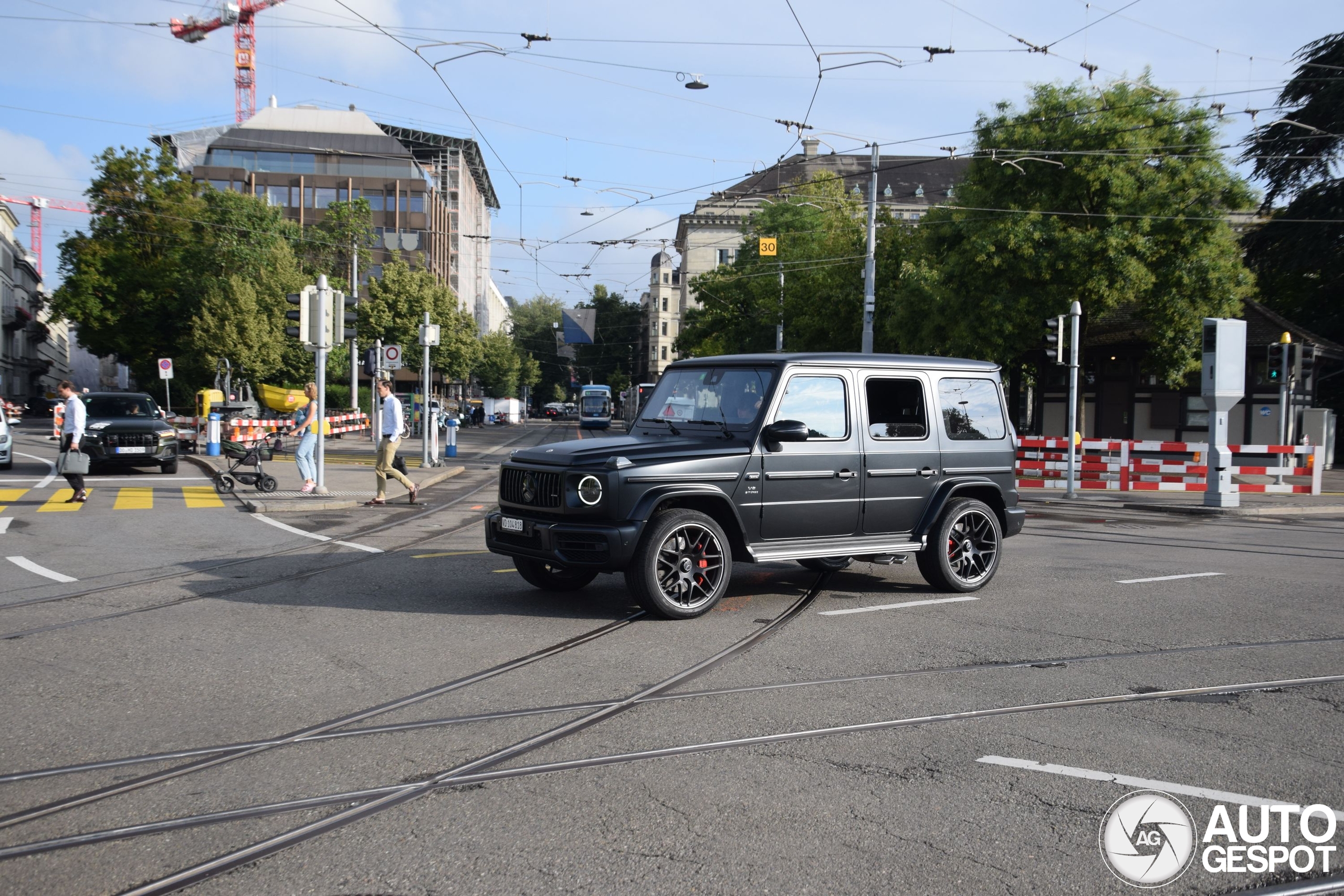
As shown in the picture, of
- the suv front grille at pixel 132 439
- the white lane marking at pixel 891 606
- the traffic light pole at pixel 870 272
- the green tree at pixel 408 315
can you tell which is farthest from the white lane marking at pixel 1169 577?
the green tree at pixel 408 315

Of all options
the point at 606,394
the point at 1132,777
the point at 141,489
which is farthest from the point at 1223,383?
the point at 606,394

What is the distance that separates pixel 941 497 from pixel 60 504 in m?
13.0

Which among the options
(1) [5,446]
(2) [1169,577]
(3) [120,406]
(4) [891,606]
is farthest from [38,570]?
(1) [5,446]

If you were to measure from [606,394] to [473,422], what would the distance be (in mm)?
8929

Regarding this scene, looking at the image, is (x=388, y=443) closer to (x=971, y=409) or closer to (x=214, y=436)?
(x=971, y=409)

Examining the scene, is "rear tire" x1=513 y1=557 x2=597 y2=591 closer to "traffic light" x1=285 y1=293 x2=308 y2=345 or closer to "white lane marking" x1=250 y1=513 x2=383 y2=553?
"white lane marking" x1=250 y1=513 x2=383 y2=553

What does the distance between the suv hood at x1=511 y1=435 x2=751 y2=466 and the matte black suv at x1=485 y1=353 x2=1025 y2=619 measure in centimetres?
2

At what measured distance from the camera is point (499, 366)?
3792 inches

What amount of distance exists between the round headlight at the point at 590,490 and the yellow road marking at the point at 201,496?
1055 centimetres

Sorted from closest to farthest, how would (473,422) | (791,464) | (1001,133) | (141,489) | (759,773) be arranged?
1. (759,773)
2. (791,464)
3. (141,489)
4. (1001,133)
5. (473,422)

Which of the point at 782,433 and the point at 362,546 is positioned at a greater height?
the point at 782,433

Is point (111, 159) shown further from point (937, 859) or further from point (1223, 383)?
point (937, 859)

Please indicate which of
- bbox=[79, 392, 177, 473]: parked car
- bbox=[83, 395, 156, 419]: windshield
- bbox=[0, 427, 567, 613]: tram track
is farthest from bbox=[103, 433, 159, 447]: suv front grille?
bbox=[0, 427, 567, 613]: tram track

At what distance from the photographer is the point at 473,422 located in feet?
239
